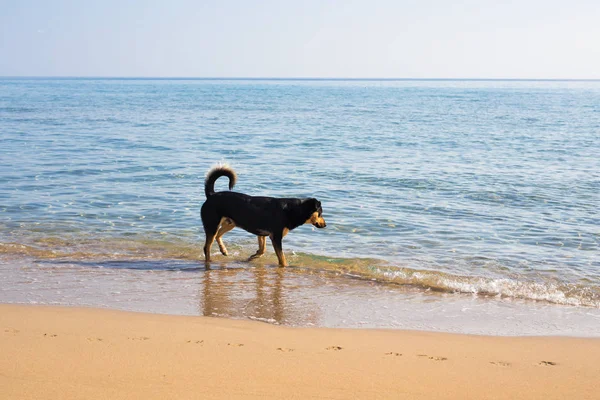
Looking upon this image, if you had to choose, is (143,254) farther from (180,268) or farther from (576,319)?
(576,319)

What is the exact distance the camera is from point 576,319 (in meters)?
7.09

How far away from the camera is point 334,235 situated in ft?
37.7

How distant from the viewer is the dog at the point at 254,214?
962 cm

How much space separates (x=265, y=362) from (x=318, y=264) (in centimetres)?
469

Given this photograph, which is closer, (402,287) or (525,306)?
(525,306)

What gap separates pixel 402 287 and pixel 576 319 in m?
2.17

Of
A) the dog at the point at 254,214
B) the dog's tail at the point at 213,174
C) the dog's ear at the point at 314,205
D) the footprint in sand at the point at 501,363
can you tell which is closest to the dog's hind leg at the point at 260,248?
the dog at the point at 254,214

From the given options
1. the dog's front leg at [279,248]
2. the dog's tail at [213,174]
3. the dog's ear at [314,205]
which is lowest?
the dog's front leg at [279,248]

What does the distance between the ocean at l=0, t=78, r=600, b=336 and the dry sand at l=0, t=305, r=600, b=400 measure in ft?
2.45

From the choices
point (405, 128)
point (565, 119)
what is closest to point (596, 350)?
point (405, 128)

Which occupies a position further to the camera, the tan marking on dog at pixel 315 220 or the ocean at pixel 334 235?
the tan marking on dog at pixel 315 220

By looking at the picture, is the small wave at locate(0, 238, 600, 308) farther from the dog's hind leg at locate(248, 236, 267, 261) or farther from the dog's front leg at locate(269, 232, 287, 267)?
the dog's front leg at locate(269, 232, 287, 267)

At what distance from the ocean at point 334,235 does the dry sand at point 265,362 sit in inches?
29.4

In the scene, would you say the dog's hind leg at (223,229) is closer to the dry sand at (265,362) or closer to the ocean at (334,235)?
the ocean at (334,235)
